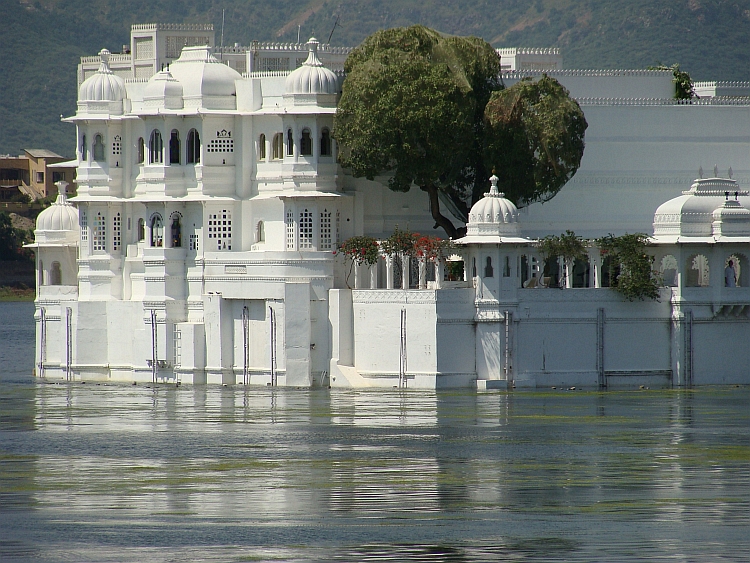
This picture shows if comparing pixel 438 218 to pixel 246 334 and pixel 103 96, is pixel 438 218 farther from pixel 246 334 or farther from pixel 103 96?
pixel 103 96

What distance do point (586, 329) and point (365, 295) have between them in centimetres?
638

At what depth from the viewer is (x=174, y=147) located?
58250 mm

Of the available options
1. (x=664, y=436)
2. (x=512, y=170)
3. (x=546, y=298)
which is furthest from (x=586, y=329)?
(x=664, y=436)

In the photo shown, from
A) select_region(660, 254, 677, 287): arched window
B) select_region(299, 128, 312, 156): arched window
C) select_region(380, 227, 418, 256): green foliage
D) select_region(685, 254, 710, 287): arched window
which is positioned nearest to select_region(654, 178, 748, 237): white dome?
select_region(660, 254, 677, 287): arched window

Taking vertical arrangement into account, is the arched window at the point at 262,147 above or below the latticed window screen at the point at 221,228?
above

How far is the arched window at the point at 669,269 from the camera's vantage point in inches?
2232

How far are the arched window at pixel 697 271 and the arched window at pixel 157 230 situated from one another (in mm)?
16267

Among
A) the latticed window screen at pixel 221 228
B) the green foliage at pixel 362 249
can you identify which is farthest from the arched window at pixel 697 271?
the latticed window screen at pixel 221 228

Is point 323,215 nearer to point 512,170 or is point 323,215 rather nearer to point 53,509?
point 512,170

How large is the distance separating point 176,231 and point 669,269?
1543 cm

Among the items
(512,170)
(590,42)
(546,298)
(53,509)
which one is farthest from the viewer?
(590,42)

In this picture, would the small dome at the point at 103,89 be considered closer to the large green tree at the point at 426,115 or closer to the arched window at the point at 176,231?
the arched window at the point at 176,231

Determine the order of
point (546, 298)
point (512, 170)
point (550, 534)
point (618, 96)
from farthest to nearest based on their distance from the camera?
point (618, 96) → point (512, 170) → point (546, 298) → point (550, 534)

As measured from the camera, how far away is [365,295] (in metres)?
54.0
